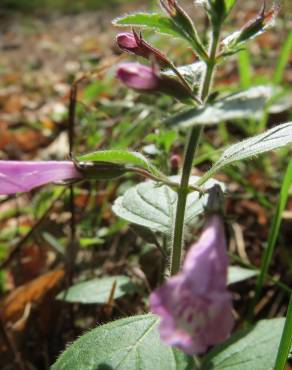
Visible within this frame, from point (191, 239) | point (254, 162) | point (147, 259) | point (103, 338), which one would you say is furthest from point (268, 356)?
point (254, 162)

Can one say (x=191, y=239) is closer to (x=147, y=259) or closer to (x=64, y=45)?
(x=147, y=259)

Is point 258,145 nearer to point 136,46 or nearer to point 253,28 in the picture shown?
point 253,28

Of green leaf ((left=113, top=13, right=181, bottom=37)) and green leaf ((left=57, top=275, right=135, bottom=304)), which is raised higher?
green leaf ((left=113, top=13, right=181, bottom=37))

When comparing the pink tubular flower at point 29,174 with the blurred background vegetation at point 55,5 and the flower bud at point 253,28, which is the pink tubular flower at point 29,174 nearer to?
the flower bud at point 253,28

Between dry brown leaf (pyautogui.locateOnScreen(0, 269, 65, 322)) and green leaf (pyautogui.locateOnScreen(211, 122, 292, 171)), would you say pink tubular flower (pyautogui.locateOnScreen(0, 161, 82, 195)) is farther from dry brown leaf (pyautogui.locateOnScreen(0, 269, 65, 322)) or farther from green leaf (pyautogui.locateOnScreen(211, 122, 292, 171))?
dry brown leaf (pyautogui.locateOnScreen(0, 269, 65, 322))

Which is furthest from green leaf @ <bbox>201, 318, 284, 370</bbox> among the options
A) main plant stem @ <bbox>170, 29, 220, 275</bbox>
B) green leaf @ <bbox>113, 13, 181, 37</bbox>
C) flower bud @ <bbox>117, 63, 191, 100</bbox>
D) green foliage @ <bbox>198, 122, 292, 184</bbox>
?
green leaf @ <bbox>113, 13, 181, 37</bbox>

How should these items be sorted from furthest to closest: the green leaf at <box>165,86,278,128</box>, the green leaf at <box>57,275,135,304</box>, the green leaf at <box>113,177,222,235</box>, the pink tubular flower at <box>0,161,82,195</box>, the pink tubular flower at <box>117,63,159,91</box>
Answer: the green leaf at <box>57,275,135,304</box> → the green leaf at <box>113,177,222,235</box> → the pink tubular flower at <box>0,161,82,195</box> → the pink tubular flower at <box>117,63,159,91</box> → the green leaf at <box>165,86,278,128</box>
